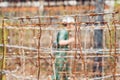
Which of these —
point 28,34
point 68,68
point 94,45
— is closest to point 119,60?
point 68,68

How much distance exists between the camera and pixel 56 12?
1436 cm

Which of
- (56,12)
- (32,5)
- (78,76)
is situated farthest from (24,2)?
(78,76)

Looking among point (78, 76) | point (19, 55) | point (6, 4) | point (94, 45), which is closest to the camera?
point (78, 76)

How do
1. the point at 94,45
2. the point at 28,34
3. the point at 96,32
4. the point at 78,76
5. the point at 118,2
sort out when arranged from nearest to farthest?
the point at 78,76 → the point at 96,32 → the point at 94,45 → the point at 28,34 → the point at 118,2

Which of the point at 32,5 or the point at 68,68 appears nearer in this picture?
the point at 68,68

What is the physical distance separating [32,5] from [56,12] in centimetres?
194

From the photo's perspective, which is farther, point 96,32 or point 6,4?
point 6,4

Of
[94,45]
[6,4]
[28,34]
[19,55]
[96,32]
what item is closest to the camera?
[19,55]

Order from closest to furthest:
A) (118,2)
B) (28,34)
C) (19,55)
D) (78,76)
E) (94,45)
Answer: (78,76) → (19,55) → (94,45) → (28,34) → (118,2)

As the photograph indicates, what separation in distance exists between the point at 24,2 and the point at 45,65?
24.3ft

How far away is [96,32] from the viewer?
8.28m

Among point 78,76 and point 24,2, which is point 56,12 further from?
point 78,76

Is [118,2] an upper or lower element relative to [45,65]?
upper

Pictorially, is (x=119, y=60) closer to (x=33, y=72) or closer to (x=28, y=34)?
(x=33, y=72)
